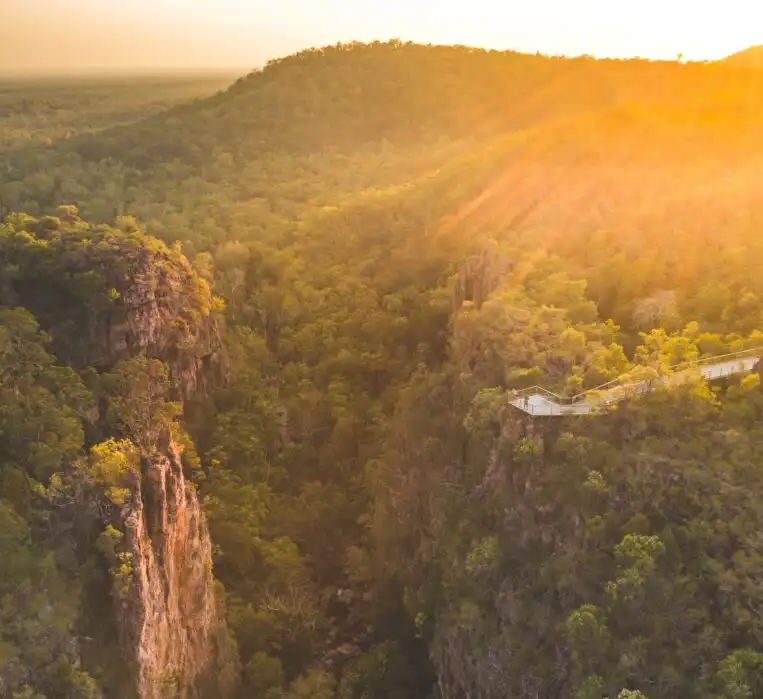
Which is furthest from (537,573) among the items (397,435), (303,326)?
(303,326)

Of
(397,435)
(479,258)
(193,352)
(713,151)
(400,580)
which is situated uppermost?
(713,151)

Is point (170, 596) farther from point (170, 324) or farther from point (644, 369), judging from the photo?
point (644, 369)

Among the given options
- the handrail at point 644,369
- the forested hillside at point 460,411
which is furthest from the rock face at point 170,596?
the handrail at point 644,369

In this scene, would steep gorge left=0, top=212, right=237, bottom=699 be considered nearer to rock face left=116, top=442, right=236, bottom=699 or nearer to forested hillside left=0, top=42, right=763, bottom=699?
rock face left=116, top=442, right=236, bottom=699

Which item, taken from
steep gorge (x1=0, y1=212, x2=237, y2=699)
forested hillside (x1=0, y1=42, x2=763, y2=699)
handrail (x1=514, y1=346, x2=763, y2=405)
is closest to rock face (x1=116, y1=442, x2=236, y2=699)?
steep gorge (x1=0, y1=212, x2=237, y2=699)

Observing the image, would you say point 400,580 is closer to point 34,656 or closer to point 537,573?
point 537,573

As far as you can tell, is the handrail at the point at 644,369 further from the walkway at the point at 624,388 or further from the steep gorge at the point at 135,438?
the steep gorge at the point at 135,438

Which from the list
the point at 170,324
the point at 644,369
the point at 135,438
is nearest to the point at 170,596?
the point at 135,438
